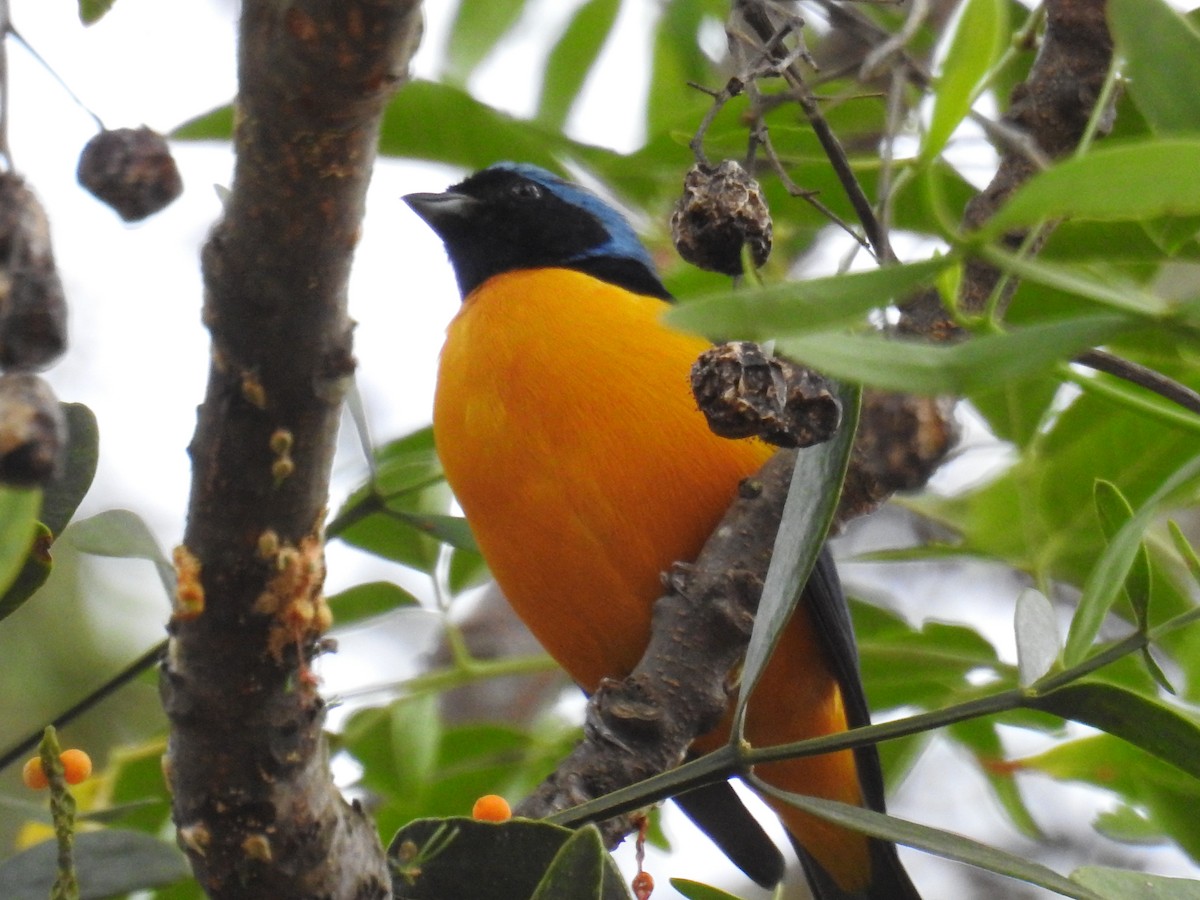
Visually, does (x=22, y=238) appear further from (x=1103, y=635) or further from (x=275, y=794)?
(x=1103, y=635)

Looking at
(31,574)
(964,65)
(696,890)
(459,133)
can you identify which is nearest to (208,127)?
(459,133)

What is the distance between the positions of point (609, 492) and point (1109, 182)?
2360mm

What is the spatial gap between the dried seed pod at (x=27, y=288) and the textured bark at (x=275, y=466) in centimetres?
29

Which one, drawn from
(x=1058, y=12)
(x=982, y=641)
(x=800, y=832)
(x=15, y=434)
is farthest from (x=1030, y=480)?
(x=15, y=434)

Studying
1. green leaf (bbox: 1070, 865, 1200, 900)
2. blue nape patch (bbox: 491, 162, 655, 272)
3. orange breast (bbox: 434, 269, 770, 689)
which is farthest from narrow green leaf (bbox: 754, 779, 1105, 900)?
blue nape patch (bbox: 491, 162, 655, 272)

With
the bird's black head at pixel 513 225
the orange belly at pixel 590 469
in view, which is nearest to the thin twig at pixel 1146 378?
the orange belly at pixel 590 469

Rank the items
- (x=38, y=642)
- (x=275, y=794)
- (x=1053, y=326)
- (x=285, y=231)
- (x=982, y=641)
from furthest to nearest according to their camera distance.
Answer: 1. (x=38, y=642)
2. (x=982, y=641)
3. (x=275, y=794)
4. (x=285, y=231)
5. (x=1053, y=326)

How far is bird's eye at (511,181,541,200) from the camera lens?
4512mm

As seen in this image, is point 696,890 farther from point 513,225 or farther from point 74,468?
point 513,225

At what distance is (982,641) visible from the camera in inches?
124

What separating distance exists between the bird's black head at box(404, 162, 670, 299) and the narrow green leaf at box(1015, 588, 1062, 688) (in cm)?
258

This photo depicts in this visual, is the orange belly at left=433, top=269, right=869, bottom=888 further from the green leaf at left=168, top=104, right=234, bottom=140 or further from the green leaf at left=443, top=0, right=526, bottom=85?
the green leaf at left=168, top=104, right=234, bottom=140

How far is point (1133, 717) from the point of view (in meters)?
1.67

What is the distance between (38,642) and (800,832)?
14.9 ft
